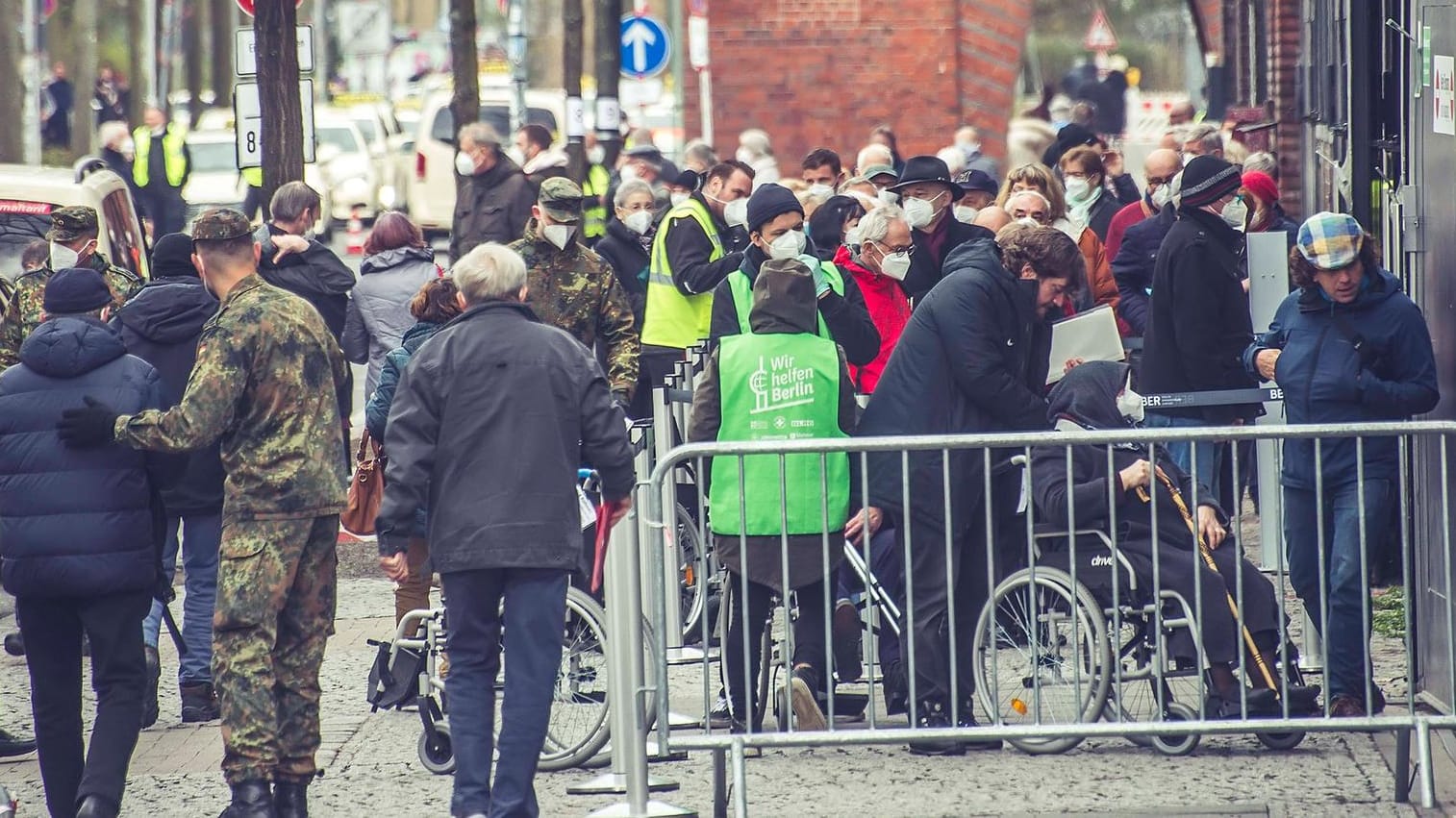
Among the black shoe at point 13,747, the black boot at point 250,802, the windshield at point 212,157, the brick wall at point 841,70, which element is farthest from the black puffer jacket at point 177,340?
the windshield at point 212,157

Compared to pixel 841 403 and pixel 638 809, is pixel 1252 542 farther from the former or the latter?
pixel 638 809

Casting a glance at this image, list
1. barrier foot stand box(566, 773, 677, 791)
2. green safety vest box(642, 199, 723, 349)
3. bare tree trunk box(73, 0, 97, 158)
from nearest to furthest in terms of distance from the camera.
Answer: barrier foot stand box(566, 773, 677, 791) → green safety vest box(642, 199, 723, 349) → bare tree trunk box(73, 0, 97, 158)

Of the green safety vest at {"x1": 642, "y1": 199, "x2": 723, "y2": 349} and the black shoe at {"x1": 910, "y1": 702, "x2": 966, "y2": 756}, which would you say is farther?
the green safety vest at {"x1": 642, "y1": 199, "x2": 723, "y2": 349}

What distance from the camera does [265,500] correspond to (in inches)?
271

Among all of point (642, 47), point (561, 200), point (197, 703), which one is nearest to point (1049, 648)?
point (197, 703)

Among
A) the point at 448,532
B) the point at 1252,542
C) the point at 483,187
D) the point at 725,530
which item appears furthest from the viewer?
the point at 483,187

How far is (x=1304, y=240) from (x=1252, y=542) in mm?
3964

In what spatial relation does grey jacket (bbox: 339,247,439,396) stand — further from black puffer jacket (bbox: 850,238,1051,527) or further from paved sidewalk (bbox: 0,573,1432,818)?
black puffer jacket (bbox: 850,238,1051,527)

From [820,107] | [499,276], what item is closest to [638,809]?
[499,276]

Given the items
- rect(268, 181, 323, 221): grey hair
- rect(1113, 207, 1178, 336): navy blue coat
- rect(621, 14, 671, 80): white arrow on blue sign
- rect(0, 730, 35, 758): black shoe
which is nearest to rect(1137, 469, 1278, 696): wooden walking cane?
rect(1113, 207, 1178, 336): navy blue coat

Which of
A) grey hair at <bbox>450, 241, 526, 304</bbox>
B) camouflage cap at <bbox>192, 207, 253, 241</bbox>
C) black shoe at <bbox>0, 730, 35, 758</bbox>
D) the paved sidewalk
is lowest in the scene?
the paved sidewalk

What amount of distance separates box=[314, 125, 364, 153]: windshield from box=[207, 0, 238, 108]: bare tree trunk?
26.4 feet

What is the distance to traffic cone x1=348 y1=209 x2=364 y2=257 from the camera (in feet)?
101

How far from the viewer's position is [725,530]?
24.6 feet
